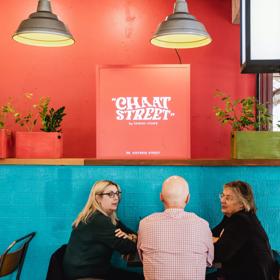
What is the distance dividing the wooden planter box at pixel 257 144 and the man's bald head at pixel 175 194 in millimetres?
855

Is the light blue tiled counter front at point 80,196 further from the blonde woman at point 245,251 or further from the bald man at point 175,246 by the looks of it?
the bald man at point 175,246

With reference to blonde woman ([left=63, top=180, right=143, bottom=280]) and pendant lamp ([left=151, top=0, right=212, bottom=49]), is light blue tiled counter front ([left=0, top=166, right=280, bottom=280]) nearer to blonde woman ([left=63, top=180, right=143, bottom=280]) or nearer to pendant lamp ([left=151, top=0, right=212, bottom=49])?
blonde woman ([left=63, top=180, right=143, bottom=280])

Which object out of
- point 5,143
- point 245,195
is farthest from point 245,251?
point 5,143

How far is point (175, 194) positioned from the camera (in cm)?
278

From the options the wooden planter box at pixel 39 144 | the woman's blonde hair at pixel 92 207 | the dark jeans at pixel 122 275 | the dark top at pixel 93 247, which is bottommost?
the dark jeans at pixel 122 275

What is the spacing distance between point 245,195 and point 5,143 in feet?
6.53

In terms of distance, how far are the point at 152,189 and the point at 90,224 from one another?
797mm

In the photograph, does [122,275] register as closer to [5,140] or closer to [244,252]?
[244,252]

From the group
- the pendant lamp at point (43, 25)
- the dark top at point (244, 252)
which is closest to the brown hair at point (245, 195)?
the dark top at point (244, 252)

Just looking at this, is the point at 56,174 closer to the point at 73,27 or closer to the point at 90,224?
the point at 90,224

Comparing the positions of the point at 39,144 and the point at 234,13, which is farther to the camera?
the point at 234,13

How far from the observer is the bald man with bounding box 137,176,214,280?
2.50 m

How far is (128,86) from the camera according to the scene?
12.1ft

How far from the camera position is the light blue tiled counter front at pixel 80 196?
11.9 feet
